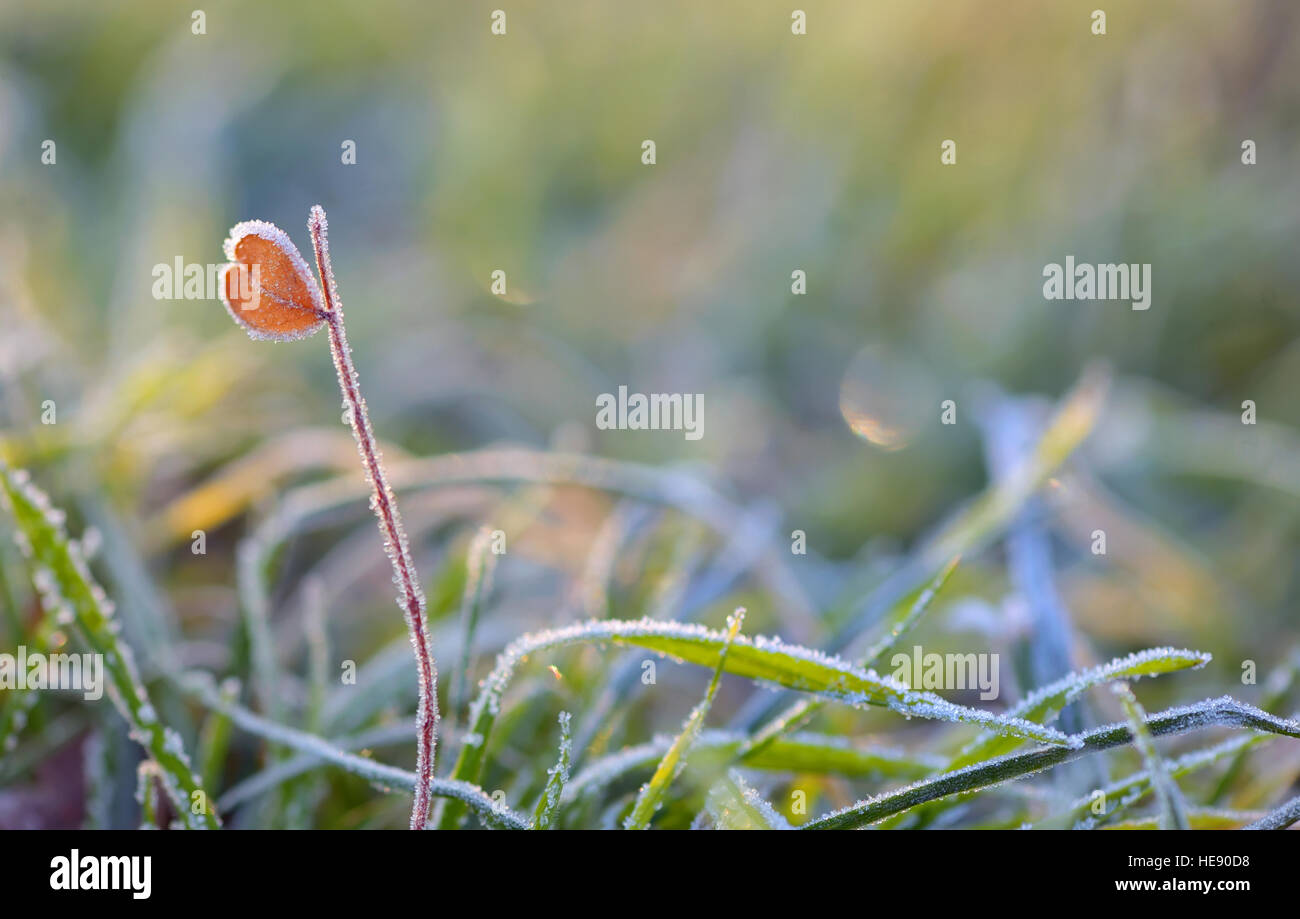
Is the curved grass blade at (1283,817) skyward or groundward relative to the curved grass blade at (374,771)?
groundward

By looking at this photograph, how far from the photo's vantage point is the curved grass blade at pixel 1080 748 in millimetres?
515

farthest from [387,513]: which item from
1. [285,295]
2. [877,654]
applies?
[877,654]

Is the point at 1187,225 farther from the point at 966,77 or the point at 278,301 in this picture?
the point at 278,301

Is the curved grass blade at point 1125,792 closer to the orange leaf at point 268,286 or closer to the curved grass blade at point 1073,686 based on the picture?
the curved grass blade at point 1073,686

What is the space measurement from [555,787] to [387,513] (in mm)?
181

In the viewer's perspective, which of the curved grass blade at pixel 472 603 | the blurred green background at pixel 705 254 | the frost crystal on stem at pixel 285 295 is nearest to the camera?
the frost crystal on stem at pixel 285 295

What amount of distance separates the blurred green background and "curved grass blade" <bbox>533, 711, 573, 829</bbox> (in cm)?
50

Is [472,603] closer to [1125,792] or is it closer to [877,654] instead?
[877,654]

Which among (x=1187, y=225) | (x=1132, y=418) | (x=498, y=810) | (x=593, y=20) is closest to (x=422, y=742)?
(x=498, y=810)

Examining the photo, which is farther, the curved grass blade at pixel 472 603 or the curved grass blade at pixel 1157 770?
the curved grass blade at pixel 472 603

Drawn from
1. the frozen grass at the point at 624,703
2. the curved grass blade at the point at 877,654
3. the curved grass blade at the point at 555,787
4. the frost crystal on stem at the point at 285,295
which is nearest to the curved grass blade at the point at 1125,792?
the frozen grass at the point at 624,703

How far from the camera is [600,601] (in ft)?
2.76

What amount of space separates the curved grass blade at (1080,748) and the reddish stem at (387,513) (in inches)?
9.8

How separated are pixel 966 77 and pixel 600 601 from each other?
5.97ft
